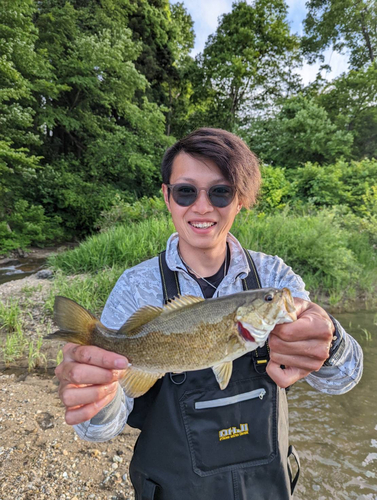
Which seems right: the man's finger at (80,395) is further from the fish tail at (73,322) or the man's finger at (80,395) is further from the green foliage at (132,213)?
the green foliage at (132,213)

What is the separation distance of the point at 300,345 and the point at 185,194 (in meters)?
0.99

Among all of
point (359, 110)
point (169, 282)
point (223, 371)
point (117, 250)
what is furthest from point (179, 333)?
point (359, 110)

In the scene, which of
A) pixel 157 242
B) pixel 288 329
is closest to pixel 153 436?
pixel 288 329

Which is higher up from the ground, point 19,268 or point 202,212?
point 202,212

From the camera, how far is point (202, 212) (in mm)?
1671

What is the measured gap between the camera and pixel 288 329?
1210 mm

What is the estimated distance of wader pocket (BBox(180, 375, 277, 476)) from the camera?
149 centimetres

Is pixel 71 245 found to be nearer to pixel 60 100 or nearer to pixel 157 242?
pixel 60 100

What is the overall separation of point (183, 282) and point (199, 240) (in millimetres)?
256

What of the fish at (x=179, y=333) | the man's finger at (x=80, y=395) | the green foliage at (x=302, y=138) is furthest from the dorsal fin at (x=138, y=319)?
the green foliage at (x=302, y=138)

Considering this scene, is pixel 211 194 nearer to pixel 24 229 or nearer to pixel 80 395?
pixel 80 395

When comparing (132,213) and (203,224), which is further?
(132,213)

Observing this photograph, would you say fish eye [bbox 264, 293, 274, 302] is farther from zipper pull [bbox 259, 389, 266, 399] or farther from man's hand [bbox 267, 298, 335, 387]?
zipper pull [bbox 259, 389, 266, 399]

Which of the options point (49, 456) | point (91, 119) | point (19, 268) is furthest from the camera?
point (91, 119)
